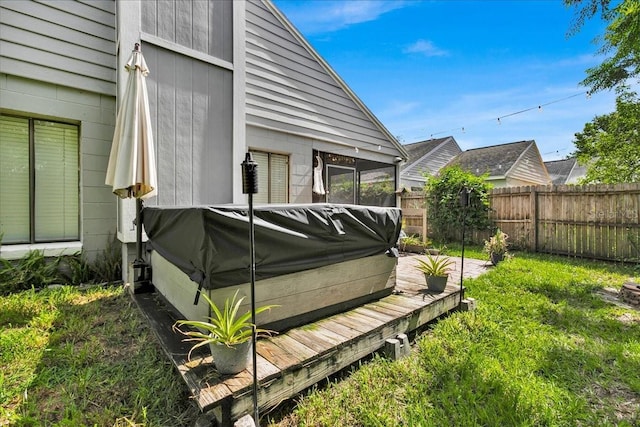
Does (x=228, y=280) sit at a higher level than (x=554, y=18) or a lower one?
lower

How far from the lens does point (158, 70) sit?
413cm

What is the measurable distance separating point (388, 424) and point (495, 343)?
5.83ft

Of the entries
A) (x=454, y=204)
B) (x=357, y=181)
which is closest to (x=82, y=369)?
(x=357, y=181)

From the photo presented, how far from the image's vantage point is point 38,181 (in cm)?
387

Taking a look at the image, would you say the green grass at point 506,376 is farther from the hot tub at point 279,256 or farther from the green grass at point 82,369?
the green grass at point 82,369

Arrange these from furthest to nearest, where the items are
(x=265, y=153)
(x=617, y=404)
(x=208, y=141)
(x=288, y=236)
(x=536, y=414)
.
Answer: (x=265, y=153) < (x=208, y=141) < (x=288, y=236) < (x=617, y=404) < (x=536, y=414)

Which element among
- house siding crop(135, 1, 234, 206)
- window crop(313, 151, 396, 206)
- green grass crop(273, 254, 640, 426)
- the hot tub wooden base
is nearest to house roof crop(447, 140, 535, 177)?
window crop(313, 151, 396, 206)

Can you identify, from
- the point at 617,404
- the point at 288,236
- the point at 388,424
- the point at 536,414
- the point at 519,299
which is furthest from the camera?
the point at 519,299

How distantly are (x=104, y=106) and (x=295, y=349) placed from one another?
472 centimetres

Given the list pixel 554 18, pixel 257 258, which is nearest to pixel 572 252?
pixel 554 18

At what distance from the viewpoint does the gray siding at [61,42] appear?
3.56 meters

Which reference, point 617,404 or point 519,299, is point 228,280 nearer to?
point 617,404

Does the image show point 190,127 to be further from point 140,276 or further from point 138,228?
point 140,276

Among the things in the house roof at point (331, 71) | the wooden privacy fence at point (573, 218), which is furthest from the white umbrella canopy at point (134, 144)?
the wooden privacy fence at point (573, 218)
